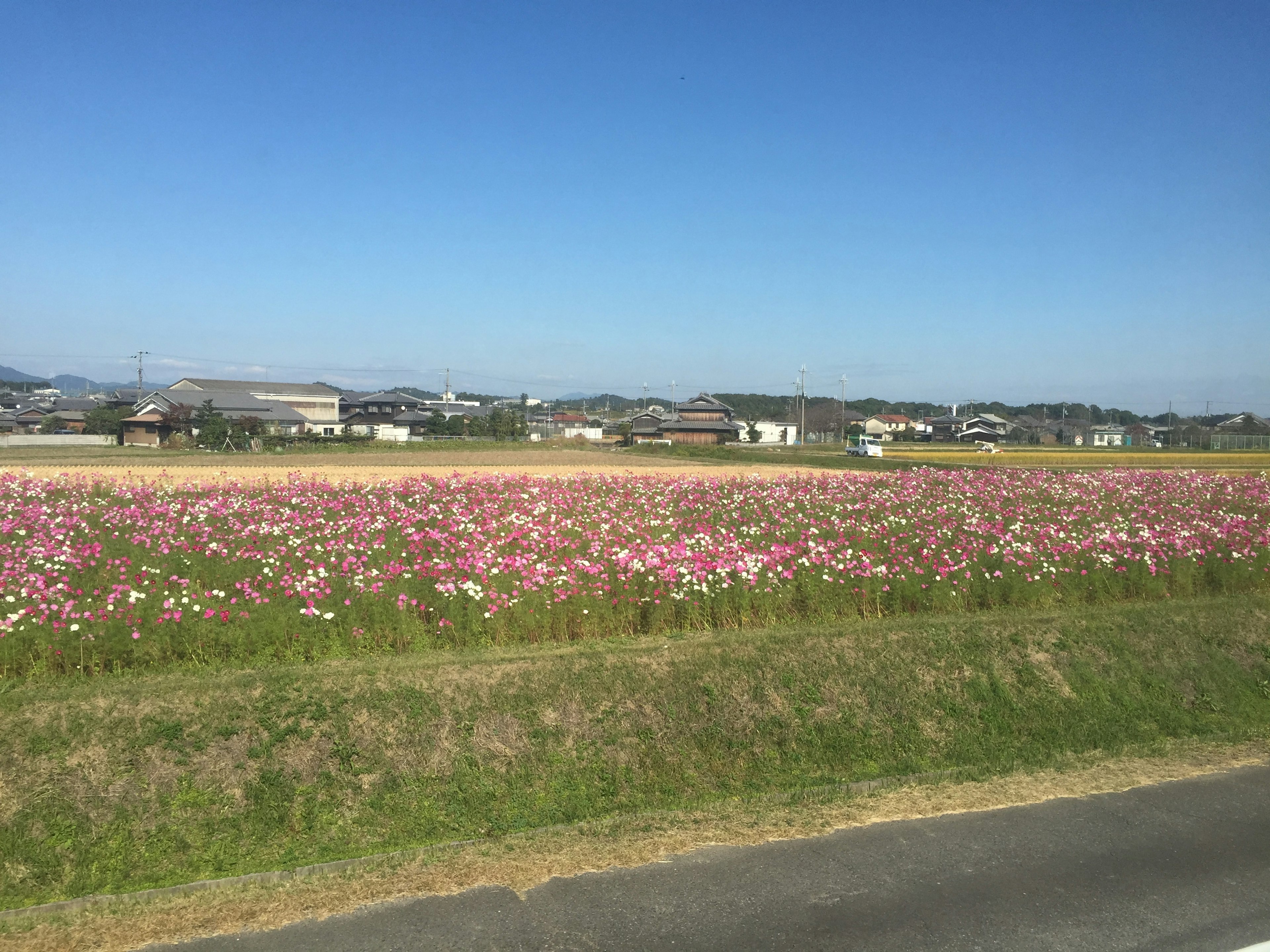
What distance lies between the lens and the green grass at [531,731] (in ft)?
18.6

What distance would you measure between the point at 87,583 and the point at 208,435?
59.5 metres

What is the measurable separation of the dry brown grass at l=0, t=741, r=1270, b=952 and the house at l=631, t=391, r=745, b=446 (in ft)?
246

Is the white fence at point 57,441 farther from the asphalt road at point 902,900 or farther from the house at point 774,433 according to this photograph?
the asphalt road at point 902,900

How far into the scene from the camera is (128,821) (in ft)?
18.5

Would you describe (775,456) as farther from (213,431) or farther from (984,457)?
(213,431)

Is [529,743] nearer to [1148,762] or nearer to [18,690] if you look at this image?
[18,690]

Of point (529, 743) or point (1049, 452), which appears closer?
point (529, 743)

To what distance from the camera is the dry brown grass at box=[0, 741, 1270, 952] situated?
4754 mm

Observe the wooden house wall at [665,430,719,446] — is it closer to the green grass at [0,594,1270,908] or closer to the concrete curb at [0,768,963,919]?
the green grass at [0,594,1270,908]

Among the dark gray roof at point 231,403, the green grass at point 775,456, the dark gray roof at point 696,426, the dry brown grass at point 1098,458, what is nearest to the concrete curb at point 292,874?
the green grass at point 775,456

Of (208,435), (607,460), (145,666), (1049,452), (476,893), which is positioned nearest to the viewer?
(476,893)

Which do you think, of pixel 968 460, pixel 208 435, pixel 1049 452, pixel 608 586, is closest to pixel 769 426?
pixel 1049 452

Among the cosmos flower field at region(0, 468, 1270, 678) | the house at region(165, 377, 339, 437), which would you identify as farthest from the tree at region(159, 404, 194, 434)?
the cosmos flower field at region(0, 468, 1270, 678)

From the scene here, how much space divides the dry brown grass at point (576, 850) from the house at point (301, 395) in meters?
92.7
